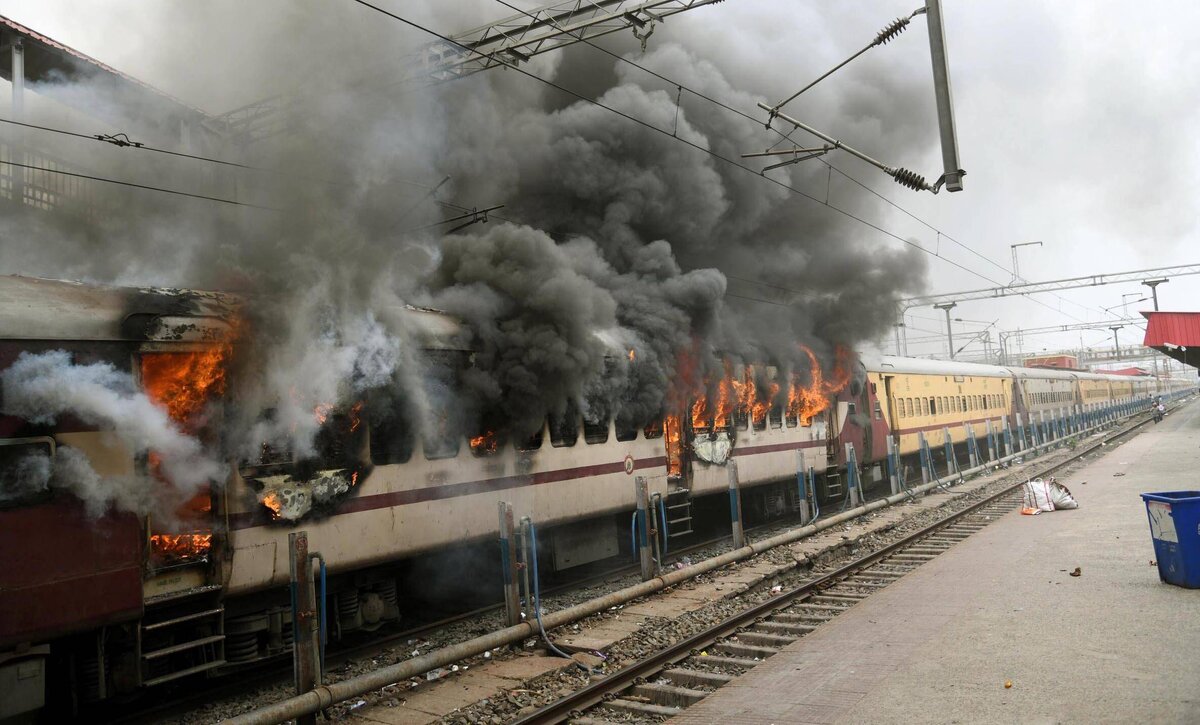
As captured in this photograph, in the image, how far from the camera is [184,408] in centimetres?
623

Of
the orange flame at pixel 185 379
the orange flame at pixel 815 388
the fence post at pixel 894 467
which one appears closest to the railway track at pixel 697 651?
the orange flame at pixel 185 379

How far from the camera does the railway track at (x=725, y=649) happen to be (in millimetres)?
5859

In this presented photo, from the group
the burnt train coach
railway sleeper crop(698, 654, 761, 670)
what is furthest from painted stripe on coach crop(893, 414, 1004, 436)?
railway sleeper crop(698, 654, 761, 670)

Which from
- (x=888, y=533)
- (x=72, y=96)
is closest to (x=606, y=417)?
(x=888, y=533)

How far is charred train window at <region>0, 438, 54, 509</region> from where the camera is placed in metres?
5.18

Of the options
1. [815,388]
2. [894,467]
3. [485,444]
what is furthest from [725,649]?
[894,467]

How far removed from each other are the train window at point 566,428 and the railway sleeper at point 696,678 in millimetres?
3854

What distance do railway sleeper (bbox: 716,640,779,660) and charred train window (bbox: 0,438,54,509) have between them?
18.5ft

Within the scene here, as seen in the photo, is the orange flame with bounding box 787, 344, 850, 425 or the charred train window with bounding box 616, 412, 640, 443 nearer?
the charred train window with bounding box 616, 412, 640, 443

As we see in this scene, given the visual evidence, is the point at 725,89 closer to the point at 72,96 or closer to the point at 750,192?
the point at 750,192

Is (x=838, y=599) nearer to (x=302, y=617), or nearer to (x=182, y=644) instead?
(x=302, y=617)

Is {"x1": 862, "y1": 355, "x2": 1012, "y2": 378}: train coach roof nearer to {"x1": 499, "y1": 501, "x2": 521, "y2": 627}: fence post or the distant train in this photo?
the distant train

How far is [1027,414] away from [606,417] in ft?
103

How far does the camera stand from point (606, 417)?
423 inches
